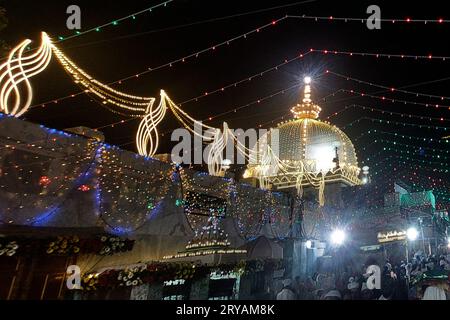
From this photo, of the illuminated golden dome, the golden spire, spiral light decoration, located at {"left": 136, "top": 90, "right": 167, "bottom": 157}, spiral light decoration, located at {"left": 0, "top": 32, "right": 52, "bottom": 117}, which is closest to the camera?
spiral light decoration, located at {"left": 0, "top": 32, "right": 52, "bottom": 117}

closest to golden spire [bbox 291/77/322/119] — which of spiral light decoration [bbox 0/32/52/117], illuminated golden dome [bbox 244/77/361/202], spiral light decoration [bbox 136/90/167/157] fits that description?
illuminated golden dome [bbox 244/77/361/202]

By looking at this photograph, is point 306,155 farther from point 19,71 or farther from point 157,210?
point 19,71

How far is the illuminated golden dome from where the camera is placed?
2286 cm

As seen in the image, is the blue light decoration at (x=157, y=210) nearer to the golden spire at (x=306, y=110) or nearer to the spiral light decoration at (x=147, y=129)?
the spiral light decoration at (x=147, y=129)

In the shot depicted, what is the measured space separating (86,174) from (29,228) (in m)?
1.97

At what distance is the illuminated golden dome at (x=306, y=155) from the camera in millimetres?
22859

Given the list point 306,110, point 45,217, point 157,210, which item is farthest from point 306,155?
point 45,217

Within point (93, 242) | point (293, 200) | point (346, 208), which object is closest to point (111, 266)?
point (93, 242)

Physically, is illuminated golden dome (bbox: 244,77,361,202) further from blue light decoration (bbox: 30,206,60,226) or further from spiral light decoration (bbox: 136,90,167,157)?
blue light decoration (bbox: 30,206,60,226)

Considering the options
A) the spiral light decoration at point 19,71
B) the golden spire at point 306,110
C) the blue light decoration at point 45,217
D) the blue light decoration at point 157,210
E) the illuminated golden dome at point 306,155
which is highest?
the golden spire at point 306,110

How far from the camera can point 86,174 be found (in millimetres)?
8602

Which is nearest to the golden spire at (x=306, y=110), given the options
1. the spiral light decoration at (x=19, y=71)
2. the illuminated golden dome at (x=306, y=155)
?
the illuminated golden dome at (x=306, y=155)

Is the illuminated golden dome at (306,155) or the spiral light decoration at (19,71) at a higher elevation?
the illuminated golden dome at (306,155)
